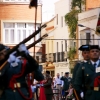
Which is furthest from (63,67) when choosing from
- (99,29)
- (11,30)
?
(99,29)

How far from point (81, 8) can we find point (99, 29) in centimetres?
4492

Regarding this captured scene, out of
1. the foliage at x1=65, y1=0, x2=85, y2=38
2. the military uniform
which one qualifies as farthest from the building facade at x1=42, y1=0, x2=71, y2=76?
the military uniform

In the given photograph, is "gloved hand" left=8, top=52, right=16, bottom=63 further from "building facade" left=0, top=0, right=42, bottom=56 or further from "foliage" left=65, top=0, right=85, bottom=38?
"foliage" left=65, top=0, right=85, bottom=38

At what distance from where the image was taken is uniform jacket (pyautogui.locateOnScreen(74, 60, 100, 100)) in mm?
14773

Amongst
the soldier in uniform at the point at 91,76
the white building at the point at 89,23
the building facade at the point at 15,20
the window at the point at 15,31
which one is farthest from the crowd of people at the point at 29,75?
the window at the point at 15,31

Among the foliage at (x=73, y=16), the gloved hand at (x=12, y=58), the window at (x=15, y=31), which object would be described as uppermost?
the foliage at (x=73, y=16)

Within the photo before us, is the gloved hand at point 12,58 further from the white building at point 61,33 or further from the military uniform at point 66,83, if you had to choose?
the white building at point 61,33

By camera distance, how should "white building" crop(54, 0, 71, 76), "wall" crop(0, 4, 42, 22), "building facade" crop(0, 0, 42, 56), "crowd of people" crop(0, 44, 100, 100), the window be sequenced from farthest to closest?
"white building" crop(54, 0, 71, 76) → the window → "building facade" crop(0, 0, 42, 56) → "wall" crop(0, 4, 42, 22) → "crowd of people" crop(0, 44, 100, 100)

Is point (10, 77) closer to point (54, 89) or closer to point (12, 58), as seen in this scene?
point (12, 58)

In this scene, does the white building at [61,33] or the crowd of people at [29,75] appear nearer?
the crowd of people at [29,75]

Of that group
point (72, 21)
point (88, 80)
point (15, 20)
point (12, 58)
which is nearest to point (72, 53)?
point (72, 21)

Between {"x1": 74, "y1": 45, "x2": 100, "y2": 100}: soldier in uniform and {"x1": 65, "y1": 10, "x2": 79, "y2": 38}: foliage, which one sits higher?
{"x1": 65, "y1": 10, "x2": 79, "y2": 38}: foliage

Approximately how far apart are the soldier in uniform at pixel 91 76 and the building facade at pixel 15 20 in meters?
43.2

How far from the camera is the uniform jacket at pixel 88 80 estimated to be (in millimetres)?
14773
